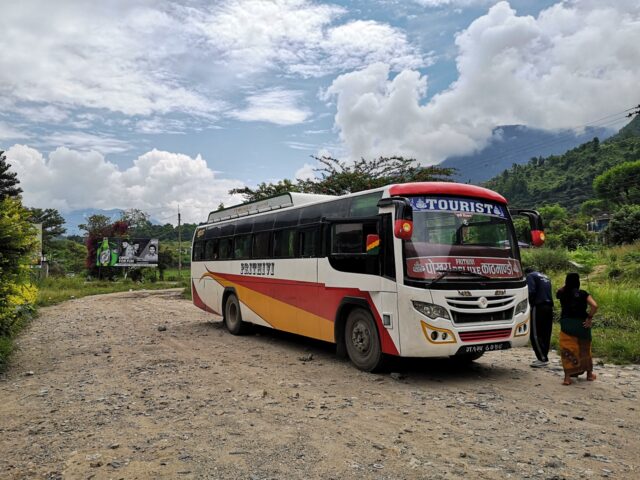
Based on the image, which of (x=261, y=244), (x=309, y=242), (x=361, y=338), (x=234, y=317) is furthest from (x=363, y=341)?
(x=234, y=317)

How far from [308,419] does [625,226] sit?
30313mm

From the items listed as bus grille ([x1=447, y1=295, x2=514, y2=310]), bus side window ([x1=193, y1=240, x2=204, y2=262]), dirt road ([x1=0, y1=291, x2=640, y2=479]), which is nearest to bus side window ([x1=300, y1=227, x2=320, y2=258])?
dirt road ([x1=0, y1=291, x2=640, y2=479])

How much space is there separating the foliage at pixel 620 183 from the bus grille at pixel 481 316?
2768 inches

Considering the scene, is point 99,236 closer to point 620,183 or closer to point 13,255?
point 13,255

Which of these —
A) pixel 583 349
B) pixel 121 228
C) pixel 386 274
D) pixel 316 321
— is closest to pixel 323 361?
pixel 316 321

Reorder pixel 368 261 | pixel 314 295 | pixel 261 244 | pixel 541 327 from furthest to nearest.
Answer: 1. pixel 261 244
2. pixel 314 295
3. pixel 541 327
4. pixel 368 261

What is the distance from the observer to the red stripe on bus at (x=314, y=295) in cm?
722

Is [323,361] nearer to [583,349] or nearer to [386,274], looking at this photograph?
[386,274]

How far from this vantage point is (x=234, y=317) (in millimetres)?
12617

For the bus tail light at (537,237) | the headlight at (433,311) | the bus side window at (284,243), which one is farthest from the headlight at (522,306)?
the bus side window at (284,243)

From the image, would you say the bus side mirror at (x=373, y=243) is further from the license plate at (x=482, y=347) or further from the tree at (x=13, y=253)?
the tree at (x=13, y=253)

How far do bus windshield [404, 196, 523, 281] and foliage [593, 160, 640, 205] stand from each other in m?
69.9

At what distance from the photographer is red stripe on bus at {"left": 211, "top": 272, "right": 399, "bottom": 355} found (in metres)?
7.22

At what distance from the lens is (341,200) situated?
8.53 meters
